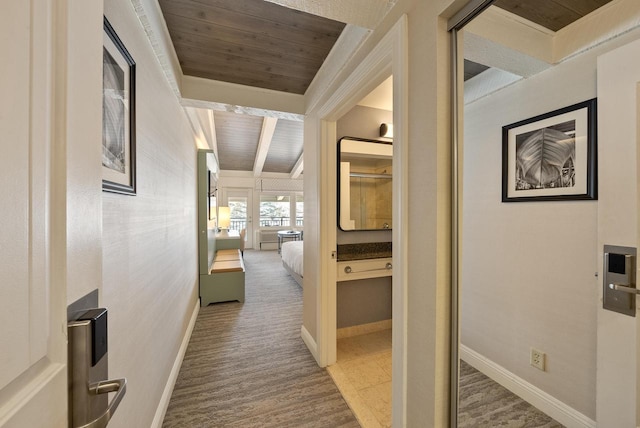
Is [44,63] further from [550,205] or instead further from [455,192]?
[550,205]

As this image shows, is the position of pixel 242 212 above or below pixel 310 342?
above

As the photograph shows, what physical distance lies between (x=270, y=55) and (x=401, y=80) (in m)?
1.13

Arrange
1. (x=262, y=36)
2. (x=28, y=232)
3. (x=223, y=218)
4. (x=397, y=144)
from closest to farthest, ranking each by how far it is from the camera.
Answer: (x=28, y=232)
(x=397, y=144)
(x=262, y=36)
(x=223, y=218)

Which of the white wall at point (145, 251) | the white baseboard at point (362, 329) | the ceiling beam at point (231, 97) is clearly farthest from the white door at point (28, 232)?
the white baseboard at point (362, 329)

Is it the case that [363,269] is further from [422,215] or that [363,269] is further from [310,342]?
[422,215]

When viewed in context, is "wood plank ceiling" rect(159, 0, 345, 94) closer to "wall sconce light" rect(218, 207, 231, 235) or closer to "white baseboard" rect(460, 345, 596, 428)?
"white baseboard" rect(460, 345, 596, 428)

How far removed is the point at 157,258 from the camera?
147 centimetres

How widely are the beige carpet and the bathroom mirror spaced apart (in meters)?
1.30

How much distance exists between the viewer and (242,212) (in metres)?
7.94

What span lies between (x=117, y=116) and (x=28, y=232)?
2.72 feet

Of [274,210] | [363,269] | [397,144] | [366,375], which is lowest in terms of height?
[366,375]

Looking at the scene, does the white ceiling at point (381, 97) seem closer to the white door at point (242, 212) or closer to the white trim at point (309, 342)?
the white trim at point (309, 342)

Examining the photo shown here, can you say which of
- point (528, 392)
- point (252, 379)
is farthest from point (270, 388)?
point (528, 392)

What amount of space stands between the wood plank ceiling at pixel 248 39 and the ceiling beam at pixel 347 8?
0.33 m
